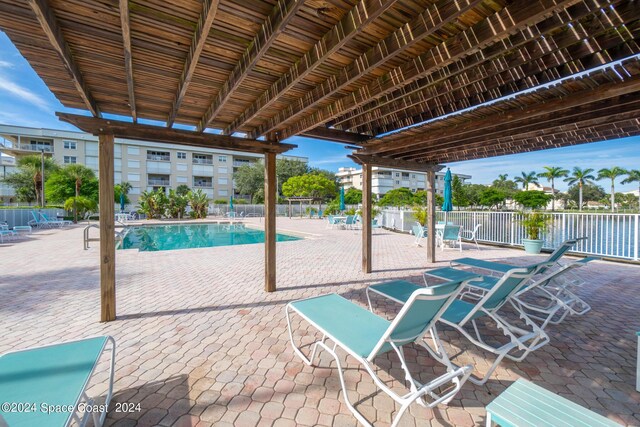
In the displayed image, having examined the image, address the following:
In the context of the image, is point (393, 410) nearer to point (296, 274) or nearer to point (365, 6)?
point (365, 6)

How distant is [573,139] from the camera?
545cm

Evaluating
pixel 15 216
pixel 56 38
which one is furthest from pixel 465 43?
pixel 15 216

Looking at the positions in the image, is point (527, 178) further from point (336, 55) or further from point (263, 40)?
point (263, 40)

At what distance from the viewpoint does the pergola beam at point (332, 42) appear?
1.91 meters

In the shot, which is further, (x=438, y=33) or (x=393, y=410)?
(x=438, y=33)

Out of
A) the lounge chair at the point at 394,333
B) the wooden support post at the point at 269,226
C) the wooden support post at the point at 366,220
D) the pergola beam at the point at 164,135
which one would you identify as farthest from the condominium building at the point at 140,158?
the lounge chair at the point at 394,333

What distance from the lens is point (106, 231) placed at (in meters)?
3.77

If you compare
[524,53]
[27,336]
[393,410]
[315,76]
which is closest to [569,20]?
[524,53]

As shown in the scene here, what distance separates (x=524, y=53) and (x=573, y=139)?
417cm

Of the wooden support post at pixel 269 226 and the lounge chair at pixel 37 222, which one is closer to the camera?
the wooden support post at pixel 269 226

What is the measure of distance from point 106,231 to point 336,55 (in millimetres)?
3667

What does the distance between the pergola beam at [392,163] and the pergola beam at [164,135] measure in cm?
170

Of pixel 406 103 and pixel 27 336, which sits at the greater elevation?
pixel 406 103

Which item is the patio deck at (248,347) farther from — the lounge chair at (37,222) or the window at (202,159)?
the window at (202,159)
